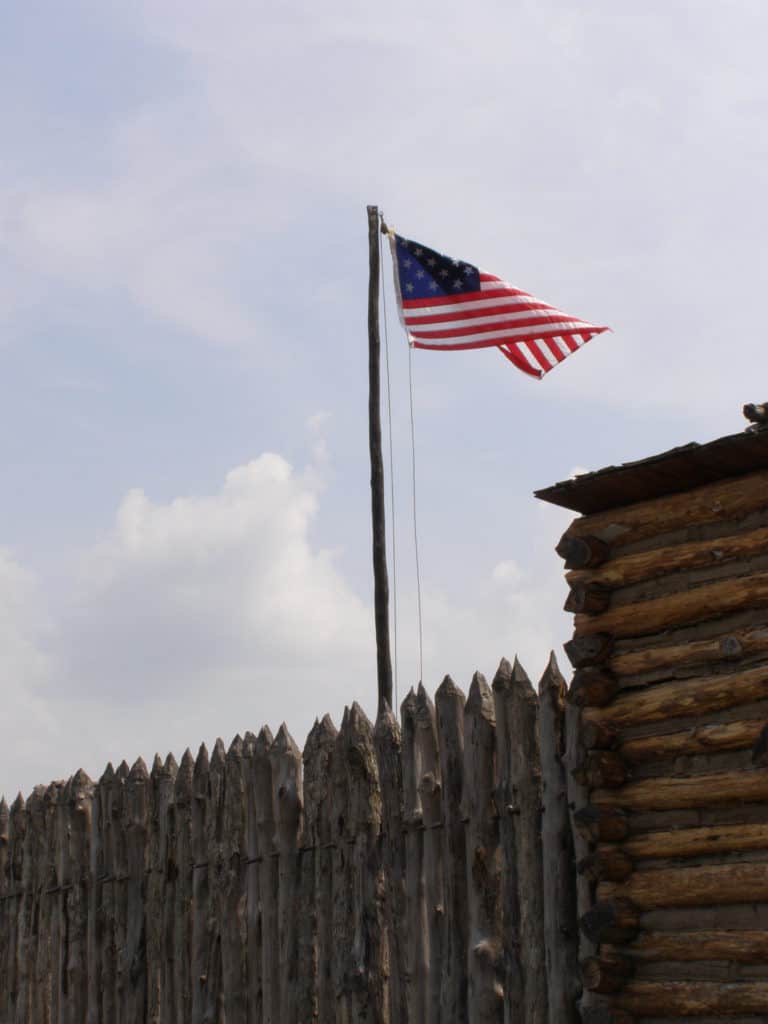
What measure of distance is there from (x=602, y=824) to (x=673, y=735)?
543 millimetres

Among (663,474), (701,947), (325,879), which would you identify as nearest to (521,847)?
(701,947)

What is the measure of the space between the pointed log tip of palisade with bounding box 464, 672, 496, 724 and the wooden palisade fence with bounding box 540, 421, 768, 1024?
1.91 ft

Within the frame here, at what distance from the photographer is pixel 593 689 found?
7.63 m

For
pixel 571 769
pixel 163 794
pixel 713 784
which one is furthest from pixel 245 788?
pixel 713 784

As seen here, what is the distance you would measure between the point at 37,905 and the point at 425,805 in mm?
5296

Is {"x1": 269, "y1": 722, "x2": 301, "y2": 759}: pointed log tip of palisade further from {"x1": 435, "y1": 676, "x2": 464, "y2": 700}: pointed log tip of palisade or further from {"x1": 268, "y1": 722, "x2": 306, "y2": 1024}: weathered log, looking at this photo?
{"x1": 435, "y1": 676, "x2": 464, "y2": 700}: pointed log tip of palisade

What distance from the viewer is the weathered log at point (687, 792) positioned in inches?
275

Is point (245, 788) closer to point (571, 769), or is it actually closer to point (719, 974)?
point (571, 769)

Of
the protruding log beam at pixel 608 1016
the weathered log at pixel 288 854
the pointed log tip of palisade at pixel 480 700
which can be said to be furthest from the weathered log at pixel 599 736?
the weathered log at pixel 288 854

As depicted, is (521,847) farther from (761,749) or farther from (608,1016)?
(761,749)

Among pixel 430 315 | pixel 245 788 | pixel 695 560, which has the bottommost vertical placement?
pixel 245 788

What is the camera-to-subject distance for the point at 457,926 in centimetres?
814

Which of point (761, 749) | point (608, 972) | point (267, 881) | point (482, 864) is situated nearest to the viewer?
point (761, 749)

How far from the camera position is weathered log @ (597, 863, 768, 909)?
6.90 meters
